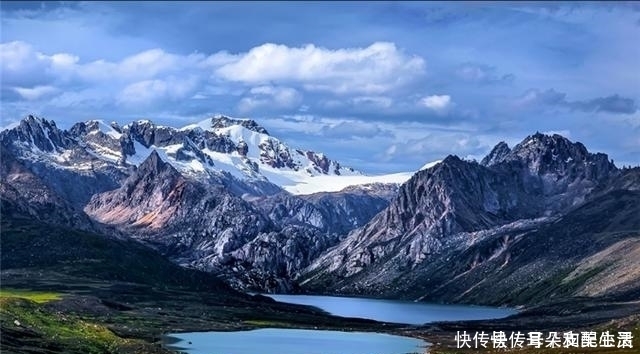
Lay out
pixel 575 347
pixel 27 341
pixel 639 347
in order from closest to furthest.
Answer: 1. pixel 27 341
2. pixel 639 347
3. pixel 575 347

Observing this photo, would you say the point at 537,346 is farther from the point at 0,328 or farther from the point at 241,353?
the point at 0,328

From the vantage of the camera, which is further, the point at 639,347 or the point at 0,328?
the point at 639,347

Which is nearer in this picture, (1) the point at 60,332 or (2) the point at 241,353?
(1) the point at 60,332

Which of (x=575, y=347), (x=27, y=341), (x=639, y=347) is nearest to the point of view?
(x=27, y=341)

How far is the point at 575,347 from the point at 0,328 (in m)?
108

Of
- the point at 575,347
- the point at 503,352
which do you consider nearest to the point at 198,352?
the point at 503,352

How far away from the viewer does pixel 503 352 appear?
7746 inches

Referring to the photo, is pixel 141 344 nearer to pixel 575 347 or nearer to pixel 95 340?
pixel 95 340

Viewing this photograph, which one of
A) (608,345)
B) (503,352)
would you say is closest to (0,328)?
(503,352)

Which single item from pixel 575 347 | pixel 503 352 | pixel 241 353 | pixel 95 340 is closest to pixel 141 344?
pixel 95 340

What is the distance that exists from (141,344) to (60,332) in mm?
15277

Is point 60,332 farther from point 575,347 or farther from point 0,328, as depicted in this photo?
point 575,347

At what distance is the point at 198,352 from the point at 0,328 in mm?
45861

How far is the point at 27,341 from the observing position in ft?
519
